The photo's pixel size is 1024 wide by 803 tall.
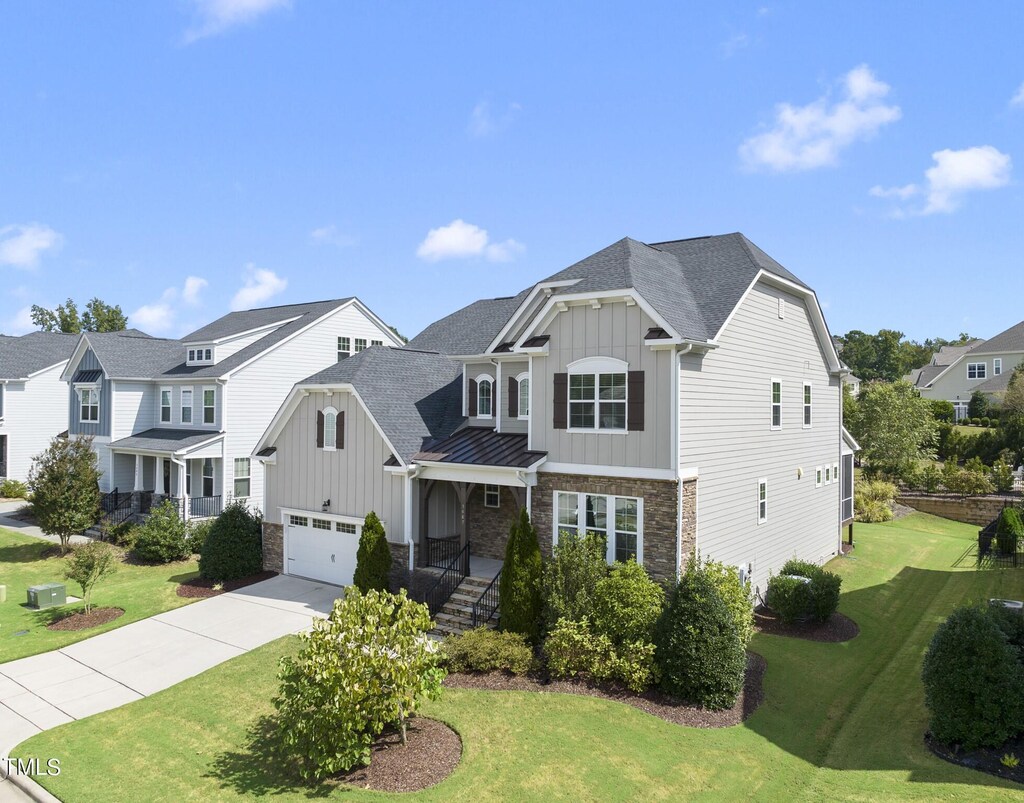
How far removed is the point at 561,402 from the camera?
16.8 meters

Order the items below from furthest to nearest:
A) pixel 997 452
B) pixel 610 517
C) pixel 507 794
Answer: pixel 997 452 → pixel 610 517 → pixel 507 794

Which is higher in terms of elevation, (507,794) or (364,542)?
(364,542)

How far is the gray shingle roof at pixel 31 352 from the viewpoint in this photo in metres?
39.1

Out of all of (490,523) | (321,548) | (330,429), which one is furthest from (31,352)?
(490,523)

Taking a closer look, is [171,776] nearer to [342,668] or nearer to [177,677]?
[342,668]

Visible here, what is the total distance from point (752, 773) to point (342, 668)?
6.43m

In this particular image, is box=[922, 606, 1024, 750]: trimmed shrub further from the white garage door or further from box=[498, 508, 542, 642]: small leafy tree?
the white garage door

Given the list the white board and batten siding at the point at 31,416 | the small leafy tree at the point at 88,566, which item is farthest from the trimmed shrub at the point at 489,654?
the white board and batten siding at the point at 31,416

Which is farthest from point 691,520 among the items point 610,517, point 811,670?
point 811,670

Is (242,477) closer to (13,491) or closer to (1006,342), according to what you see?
(13,491)

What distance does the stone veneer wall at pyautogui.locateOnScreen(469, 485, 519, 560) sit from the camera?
796 inches

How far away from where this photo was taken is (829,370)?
24.1 m

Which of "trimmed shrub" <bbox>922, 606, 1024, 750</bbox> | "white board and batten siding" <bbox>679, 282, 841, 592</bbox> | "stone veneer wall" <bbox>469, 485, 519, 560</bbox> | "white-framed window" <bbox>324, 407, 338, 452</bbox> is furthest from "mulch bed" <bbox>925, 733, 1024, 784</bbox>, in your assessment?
"white-framed window" <bbox>324, 407, 338, 452</bbox>

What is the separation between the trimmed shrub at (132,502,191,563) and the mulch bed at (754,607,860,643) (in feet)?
63.2
